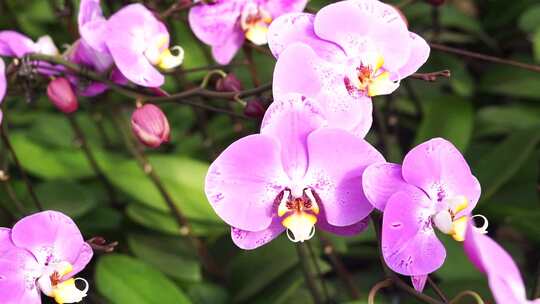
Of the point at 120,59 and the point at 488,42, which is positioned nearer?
the point at 120,59

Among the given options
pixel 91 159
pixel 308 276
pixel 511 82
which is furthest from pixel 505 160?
pixel 91 159

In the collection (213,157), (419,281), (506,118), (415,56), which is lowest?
(506,118)

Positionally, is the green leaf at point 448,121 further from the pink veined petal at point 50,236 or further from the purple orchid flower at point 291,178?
the pink veined petal at point 50,236

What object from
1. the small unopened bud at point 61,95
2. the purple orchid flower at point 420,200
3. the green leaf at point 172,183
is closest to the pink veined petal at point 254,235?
the purple orchid flower at point 420,200

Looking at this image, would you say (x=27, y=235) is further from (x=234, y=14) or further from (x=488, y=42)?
(x=488, y=42)

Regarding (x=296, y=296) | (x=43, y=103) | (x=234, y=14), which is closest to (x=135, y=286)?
(x=296, y=296)

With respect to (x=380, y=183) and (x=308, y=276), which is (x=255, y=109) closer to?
(x=380, y=183)

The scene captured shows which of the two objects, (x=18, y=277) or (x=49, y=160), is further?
(x=49, y=160)
